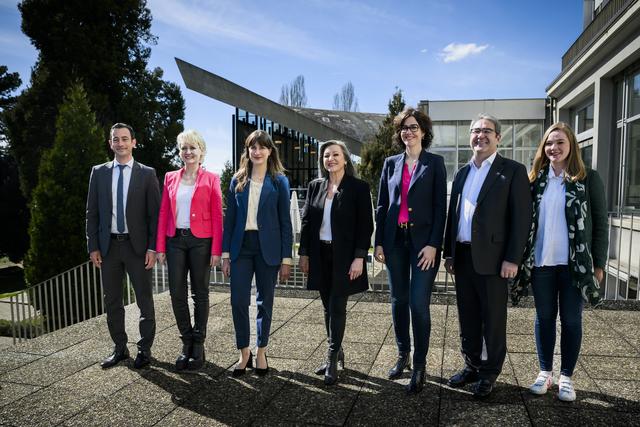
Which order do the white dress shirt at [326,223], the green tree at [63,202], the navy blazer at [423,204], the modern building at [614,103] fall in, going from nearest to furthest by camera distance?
the navy blazer at [423,204] < the white dress shirt at [326,223] < the modern building at [614,103] < the green tree at [63,202]

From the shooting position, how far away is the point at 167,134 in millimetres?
22516

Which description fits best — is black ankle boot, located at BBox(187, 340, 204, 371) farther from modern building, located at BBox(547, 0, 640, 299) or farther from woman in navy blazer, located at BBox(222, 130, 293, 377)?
modern building, located at BBox(547, 0, 640, 299)

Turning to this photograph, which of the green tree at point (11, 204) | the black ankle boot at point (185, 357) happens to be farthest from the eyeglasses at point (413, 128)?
the green tree at point (11, 204)

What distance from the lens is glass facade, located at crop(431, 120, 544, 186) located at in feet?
60.5

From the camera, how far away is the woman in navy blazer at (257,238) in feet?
11.4

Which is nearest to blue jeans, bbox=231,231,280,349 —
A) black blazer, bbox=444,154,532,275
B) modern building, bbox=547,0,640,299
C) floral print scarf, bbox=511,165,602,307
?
black blazer, bbox=444,154,532,275

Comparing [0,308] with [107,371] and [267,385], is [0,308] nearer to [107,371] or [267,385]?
[107,371]

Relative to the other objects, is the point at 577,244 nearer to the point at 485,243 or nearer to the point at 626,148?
the point at 485,243

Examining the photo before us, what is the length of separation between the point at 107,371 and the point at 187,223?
1.35 m

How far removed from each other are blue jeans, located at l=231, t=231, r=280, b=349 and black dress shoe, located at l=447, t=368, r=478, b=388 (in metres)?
1.40

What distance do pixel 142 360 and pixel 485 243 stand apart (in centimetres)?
281

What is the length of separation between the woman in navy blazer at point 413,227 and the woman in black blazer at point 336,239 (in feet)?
0.54

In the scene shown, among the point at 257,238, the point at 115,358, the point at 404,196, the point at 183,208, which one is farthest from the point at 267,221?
the point at 115,358

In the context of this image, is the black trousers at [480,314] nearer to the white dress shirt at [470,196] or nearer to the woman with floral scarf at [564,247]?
the white dress shirt at [470,196]
